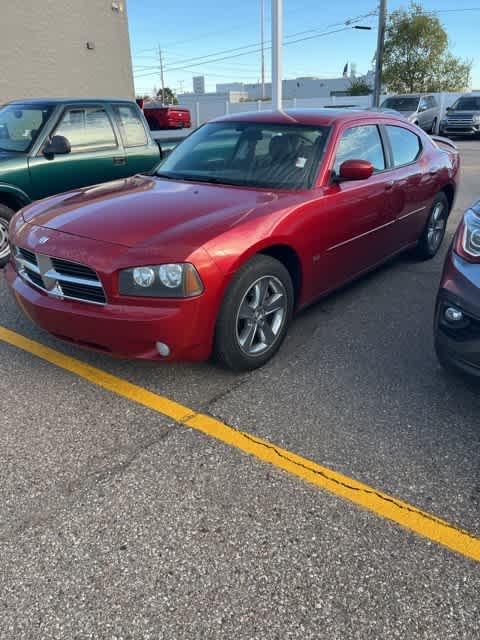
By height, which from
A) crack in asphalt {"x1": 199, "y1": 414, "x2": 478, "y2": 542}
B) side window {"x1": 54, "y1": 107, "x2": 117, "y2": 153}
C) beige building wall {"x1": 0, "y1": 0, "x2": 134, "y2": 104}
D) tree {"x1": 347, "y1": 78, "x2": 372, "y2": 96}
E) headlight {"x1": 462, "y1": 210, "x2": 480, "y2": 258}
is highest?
beige building wall {"x1": 0, "y1": 0, "x2": 134, "y2": 104}

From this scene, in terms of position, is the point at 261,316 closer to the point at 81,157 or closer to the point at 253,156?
the point at 253,156

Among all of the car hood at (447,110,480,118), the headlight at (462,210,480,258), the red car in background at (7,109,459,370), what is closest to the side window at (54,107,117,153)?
the red car in background at (7,109,459,370)

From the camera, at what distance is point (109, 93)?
17812mm

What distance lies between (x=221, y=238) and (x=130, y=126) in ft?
14.0

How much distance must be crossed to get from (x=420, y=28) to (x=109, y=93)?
30.2 meters

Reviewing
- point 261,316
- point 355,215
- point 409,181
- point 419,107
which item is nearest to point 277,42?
point 409,181

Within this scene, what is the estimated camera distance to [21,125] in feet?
19.7

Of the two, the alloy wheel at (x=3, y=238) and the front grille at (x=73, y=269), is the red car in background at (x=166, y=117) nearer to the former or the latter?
the alloy wheel at (x=3, y=238)

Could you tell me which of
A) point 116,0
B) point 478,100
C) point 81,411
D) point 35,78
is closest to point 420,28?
point 478,100

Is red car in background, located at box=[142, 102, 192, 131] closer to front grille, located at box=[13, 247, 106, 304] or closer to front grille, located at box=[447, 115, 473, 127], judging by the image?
front grille, located at box=[447, 115, 473, 127]

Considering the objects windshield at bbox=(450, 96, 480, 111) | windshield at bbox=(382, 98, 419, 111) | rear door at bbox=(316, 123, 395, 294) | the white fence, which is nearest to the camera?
rear door at bbox=(316, 123, 395, 294)

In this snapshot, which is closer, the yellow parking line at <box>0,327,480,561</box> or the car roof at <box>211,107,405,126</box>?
the yellow parking line at <box>0,327,480,561</box>

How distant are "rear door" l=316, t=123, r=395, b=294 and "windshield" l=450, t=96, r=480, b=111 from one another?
22282 mm

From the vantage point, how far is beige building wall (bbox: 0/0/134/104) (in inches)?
578
